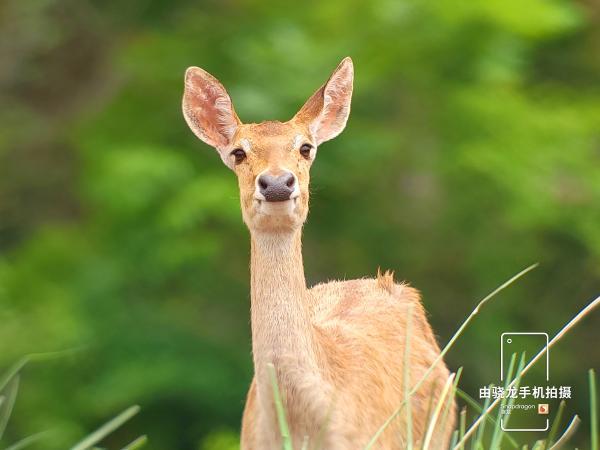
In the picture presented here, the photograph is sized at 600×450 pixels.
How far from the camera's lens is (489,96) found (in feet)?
56.0

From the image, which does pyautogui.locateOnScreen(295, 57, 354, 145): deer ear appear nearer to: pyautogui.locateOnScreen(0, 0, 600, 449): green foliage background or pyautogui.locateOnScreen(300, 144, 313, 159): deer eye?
pyautogui.locateOnScreen(300, 144, 313, 159): deer eye

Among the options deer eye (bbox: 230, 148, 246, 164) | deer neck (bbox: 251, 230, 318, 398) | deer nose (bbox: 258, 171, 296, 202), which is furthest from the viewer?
deer eye (bbox: 230, 148, 246, 164)

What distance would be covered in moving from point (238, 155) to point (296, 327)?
86cm

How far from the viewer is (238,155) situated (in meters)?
7.12

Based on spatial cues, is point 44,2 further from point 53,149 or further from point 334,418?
point 334,418

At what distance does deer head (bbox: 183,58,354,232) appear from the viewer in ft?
21.8

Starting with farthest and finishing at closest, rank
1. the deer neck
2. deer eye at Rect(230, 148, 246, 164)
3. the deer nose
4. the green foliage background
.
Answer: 1. the green foliage background
2. deer eye at Rect(230, 148, 246, 164)
3. the deer neck
4. the deer nose

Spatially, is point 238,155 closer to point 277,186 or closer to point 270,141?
point 270,141

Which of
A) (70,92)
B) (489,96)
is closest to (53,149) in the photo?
(70,92)

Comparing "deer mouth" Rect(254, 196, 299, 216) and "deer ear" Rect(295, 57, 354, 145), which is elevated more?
"deer ear" Rect(295, 57, 354, 145)

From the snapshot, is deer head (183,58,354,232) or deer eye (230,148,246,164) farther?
deer eye (230,148,246,164)

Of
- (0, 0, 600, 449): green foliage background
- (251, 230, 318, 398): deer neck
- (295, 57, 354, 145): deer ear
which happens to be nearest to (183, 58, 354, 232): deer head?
(295, 57, 354, 145): deer ear

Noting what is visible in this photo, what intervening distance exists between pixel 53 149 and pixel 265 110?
5351 millimetres

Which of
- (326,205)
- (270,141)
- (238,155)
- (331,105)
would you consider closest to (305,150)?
(270,141)
